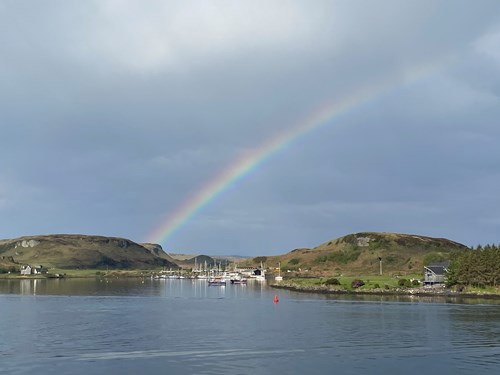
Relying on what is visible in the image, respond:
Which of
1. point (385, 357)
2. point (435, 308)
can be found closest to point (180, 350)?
point (385, 357)

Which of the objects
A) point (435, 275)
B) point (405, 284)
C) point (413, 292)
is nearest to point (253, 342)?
point (413, 292)

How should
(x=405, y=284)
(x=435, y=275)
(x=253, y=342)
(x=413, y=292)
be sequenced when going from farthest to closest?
→ (x=435, y=275), (x=405, y=284), (x=413, y=292), (x=253, y=342)

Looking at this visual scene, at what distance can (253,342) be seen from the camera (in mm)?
58156

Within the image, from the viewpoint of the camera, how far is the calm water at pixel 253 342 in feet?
147

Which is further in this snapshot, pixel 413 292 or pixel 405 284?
pixel 405 284

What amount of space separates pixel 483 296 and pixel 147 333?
9002cm

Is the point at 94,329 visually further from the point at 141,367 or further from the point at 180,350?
the point at 141,367

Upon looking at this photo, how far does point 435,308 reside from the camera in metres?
101

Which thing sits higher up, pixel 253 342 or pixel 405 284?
pixel 253 342

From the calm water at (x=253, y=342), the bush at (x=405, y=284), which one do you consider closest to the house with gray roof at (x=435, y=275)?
the bush at (x=405, y=284)

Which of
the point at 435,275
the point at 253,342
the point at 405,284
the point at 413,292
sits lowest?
the point at 413,292

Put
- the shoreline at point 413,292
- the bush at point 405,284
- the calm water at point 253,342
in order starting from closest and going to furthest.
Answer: the calm water at point 253,342 < the shoreline at point 413,292 < the bush at point 405,284

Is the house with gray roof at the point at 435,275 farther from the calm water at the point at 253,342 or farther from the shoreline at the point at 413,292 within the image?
the calm water at the point at 253,342

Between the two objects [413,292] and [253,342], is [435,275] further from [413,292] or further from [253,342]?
[253,342]
